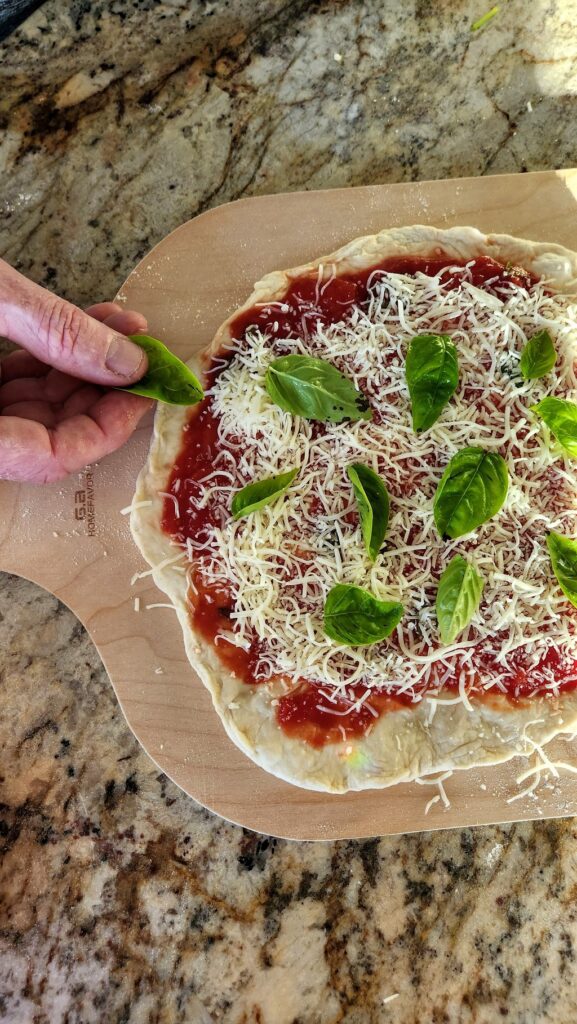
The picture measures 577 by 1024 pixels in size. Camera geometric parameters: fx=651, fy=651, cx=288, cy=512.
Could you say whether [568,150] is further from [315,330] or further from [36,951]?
[36,951]

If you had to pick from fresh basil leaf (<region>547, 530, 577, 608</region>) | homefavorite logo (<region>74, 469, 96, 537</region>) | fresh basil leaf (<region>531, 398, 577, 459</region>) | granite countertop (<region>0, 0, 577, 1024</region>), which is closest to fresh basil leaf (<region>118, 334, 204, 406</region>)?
homefavorite logo (<region>74, 469, 96, 537</region>)

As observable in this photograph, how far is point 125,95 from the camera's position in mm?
2658

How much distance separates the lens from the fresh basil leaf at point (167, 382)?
6.95 ft

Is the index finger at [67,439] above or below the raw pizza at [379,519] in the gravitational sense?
above

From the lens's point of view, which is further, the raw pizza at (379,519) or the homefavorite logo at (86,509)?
the homefavorite logo at (86,509)

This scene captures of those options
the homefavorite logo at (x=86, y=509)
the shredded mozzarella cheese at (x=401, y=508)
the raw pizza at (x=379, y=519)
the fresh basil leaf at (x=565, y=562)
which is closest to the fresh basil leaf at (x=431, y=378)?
the raw pizza at (x=379, y=519)

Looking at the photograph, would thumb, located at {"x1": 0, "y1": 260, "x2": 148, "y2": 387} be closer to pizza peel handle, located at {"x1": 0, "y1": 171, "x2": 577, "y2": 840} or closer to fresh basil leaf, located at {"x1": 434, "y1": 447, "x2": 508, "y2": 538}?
pizza peel handle, located at {"x1": 0, "y1": 171, "x2": 577, "y2": 840}

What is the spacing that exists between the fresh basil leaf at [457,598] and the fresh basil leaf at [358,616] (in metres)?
0.15

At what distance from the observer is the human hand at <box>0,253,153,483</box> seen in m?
2.04

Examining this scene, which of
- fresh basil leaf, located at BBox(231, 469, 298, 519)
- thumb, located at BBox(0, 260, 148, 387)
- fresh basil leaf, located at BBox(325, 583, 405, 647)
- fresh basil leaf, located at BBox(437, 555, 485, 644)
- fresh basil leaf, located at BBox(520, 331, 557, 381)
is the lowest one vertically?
fresh basil leaf, located at BBox(437, 555, 485, 644)

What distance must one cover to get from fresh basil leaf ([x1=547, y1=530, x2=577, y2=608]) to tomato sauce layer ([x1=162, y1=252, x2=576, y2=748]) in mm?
326

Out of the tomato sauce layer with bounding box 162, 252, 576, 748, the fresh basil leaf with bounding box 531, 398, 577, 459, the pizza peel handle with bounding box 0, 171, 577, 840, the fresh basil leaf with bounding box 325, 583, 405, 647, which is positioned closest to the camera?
the fresh basil leaf with bounding box 325, 583, 405, 647

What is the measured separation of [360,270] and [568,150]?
3.81ft

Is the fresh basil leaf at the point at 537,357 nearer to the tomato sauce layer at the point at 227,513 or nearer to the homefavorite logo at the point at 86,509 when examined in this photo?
the tomato sauce layer at the point at 227,513
